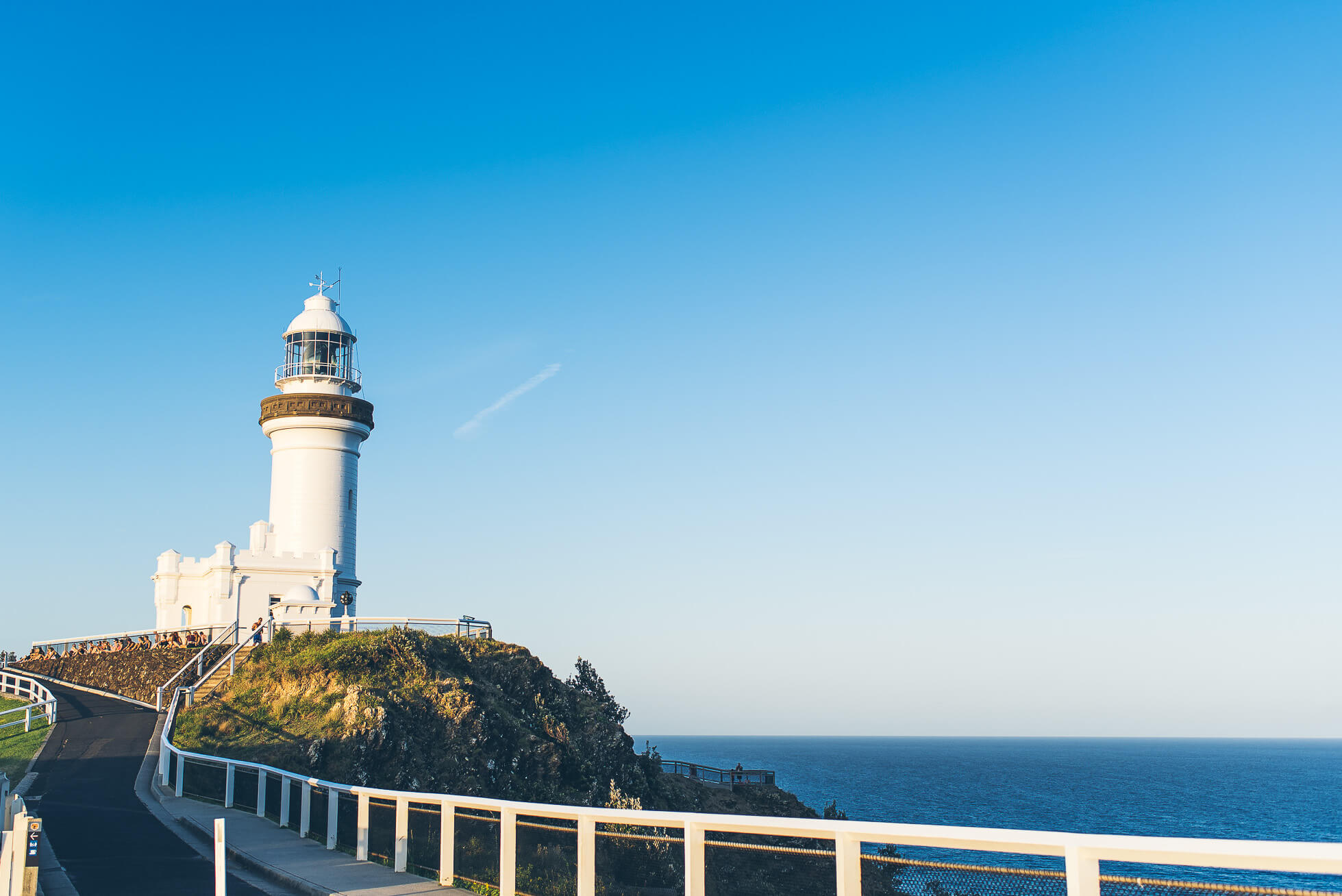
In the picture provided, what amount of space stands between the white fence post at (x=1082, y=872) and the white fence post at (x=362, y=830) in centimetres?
1027

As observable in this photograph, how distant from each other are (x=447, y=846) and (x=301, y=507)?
125 feet

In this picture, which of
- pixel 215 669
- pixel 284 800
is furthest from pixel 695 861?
pixel 215 669

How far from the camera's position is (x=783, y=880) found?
332 inches

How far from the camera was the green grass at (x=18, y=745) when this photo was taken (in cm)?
2320

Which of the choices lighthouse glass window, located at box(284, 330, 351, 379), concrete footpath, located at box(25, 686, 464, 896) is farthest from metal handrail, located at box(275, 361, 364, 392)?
concrete footpath, located at box(25, 686, 464, 896)

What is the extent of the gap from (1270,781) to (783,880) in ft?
482

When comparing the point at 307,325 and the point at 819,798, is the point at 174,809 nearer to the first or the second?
the point at 307,325

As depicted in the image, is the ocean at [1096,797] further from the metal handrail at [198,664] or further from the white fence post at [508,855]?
the metal handrail at [198,664]

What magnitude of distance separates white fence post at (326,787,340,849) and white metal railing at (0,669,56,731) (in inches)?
684

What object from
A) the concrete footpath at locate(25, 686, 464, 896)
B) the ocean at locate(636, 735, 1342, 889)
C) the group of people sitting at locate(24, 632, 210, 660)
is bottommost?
the ocean at locate(636, 735, 1342, 889)

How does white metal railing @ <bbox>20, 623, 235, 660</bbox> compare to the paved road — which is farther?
white metal railing @ <bbox>20, 623, 235, 660</bbox>

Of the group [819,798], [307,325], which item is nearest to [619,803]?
[307,325]

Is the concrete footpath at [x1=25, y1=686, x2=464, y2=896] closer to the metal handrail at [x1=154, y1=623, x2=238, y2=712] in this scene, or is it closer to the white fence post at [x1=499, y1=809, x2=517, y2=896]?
the white fence post at [x1=499, y1=809, x2=517, y2=896]

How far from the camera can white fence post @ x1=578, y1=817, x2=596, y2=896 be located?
9859 millimetres
